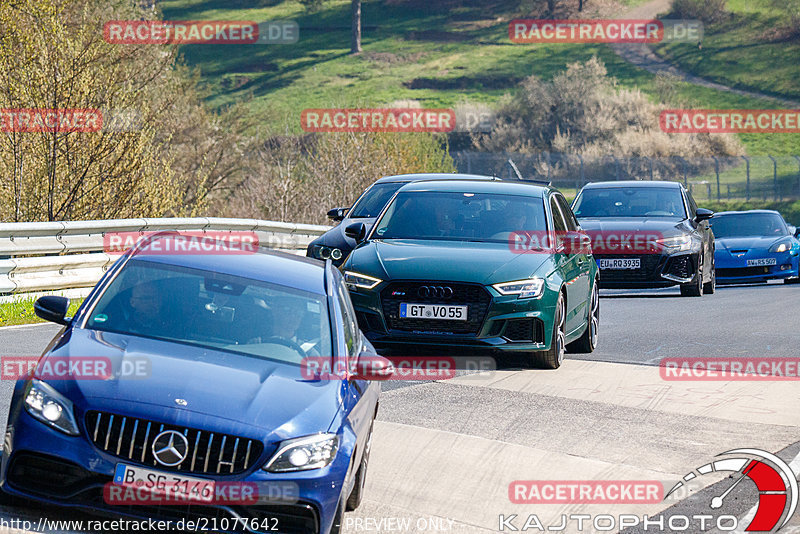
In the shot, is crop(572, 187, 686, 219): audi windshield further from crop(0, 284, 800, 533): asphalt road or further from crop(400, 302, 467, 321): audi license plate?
crop(400, 302, 467, 321): audi license plate

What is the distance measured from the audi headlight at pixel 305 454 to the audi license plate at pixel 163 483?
28 centimetres

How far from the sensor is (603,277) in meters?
17.3

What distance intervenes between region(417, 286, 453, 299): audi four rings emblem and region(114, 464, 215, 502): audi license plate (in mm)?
5396

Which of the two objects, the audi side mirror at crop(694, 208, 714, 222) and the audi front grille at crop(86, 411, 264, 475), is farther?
the audi side mirror at crop(694, 208, 714, 222)

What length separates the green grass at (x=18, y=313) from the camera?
13414mm

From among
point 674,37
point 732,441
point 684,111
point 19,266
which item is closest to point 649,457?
point 732,441

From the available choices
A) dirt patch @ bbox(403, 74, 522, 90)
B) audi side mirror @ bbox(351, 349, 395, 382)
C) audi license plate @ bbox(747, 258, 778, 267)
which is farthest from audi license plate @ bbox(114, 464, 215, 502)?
dirt patch @ bbox(403, 74, 522, 90)

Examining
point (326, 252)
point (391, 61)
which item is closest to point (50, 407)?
point (326, 252)

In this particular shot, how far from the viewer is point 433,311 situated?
33.6ft

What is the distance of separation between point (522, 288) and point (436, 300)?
734 millimetres

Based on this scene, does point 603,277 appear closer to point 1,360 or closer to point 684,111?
point 1,360

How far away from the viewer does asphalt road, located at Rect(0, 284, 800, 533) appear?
6.52 metres

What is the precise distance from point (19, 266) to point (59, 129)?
9.41 meters

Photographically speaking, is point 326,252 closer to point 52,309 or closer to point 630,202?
point 630,202
